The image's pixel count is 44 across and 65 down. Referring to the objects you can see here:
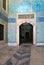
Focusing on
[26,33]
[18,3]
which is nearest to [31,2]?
[18,3]

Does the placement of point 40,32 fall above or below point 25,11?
below

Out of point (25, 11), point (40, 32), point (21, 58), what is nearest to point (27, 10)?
point (25, 11)

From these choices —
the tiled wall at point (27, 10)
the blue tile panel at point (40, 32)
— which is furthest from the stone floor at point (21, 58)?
the tiled wall at point (27, 10)

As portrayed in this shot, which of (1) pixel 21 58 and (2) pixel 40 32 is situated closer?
(1) pixel 21 58

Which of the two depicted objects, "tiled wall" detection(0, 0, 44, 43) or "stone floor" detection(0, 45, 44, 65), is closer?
"stone floor" detection(0, 45, 44, 65)

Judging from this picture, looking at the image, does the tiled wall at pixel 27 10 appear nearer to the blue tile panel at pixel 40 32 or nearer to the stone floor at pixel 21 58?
the blue tile panel at pixel 40 32

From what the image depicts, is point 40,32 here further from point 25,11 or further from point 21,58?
point 21,58

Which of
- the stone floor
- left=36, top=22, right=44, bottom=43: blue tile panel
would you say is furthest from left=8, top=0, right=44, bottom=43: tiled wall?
the stone floor

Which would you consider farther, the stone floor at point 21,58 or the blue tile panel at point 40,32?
the blue tile panel at point 40,32

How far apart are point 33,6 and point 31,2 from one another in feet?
1.13

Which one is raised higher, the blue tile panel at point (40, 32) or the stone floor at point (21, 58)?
the blue tile panel at point (40, 32)

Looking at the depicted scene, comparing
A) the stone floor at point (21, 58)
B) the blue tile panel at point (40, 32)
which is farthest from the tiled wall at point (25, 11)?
the stone floor at point (21, 58)

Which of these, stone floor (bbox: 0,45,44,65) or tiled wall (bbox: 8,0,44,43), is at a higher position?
tiled wall (bbox: 8,0,44,43)

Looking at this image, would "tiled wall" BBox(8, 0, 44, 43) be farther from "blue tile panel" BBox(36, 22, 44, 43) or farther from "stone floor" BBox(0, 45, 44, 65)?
"stone floor" BBox(0, 45, 44, 65)
